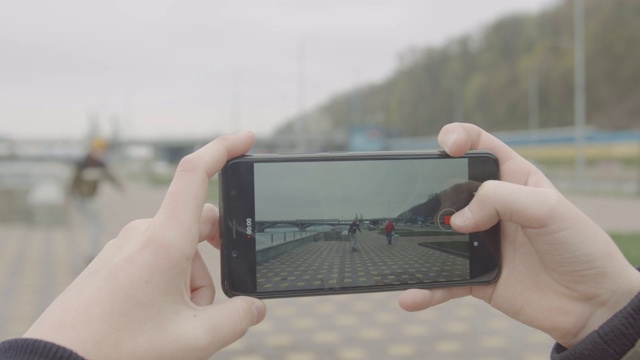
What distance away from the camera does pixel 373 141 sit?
2448cm

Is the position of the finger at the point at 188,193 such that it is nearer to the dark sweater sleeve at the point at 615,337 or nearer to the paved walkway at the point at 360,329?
the dark sweater sleeve at the point at 615,337

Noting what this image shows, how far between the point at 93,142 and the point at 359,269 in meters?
6.20

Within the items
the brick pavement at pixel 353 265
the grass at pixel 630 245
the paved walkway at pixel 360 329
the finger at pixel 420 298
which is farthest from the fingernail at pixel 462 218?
Result: the grass at pixel 630 245

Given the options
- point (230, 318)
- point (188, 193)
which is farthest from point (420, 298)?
point (188, 193)

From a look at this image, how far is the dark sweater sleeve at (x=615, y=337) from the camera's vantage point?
1.50m

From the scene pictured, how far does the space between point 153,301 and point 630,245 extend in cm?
753

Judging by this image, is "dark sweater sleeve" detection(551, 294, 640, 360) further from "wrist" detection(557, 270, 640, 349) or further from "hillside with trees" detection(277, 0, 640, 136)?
"hillside with trees" detection(277, 0, 640, 136)

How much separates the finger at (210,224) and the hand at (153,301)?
240 millimetres

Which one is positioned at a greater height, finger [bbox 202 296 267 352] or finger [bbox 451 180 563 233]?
finger [bbox 451 180 563 233]

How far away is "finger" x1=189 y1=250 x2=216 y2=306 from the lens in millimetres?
1543

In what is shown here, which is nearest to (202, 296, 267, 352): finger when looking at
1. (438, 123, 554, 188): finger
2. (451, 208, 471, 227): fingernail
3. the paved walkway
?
(451, 208, 471, 227): fingernail

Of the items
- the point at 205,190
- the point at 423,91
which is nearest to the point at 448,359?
the point at 205,190

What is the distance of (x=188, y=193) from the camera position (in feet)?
4.55

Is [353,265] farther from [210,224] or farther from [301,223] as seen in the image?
[210,224]
